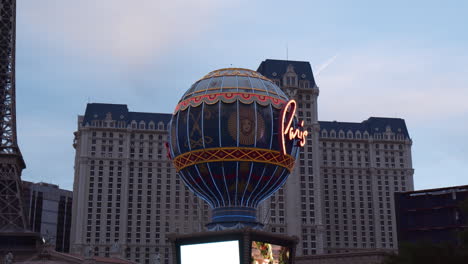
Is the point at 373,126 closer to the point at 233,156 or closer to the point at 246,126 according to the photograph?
the point at 246,126

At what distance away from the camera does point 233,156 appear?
168ft

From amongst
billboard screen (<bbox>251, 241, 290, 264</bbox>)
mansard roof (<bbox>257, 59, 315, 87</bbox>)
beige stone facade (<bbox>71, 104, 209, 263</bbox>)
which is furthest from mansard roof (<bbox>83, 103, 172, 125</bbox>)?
billboard screen (<bbox>251, 241, 290, 264</bbox>)

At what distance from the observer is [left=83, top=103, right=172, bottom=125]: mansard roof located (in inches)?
5996

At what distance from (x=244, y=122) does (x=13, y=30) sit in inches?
2208

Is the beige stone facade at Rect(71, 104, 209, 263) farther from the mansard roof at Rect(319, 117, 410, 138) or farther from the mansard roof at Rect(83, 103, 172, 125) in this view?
the mansard roof at Rect(319, 117, 410, 138)

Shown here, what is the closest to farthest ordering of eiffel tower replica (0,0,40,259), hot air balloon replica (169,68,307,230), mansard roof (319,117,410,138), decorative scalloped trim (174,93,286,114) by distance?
1. hot air balloon replica (169,68,307,230)
2. decorative scalloped trim (174,93,286,114)
3. eiffel tower replica (0,0,40,259)
4. mansard roof (319,117,410,138)

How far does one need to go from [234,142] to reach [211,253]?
847 cm

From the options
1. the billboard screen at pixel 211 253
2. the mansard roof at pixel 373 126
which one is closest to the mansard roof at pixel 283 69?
the mansard roof at pixel 373 126

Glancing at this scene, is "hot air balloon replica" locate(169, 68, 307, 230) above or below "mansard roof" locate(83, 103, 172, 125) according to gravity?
below

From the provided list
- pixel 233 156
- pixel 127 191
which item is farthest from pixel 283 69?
pixel 233 156

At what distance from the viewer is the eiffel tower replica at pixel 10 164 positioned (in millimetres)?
76500

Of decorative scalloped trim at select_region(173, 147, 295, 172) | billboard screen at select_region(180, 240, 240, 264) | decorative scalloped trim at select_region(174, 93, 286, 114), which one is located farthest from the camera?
decorative scalloped trim at select_region(174, 93, 286, 114)

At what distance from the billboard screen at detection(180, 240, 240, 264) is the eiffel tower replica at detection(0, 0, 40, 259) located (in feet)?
95.5

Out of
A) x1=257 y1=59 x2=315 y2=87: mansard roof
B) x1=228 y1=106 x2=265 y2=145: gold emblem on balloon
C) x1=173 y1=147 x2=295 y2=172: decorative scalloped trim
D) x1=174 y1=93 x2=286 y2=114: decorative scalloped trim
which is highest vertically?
x1=257 y1=59 x2=315 y2=87: mansard roof
